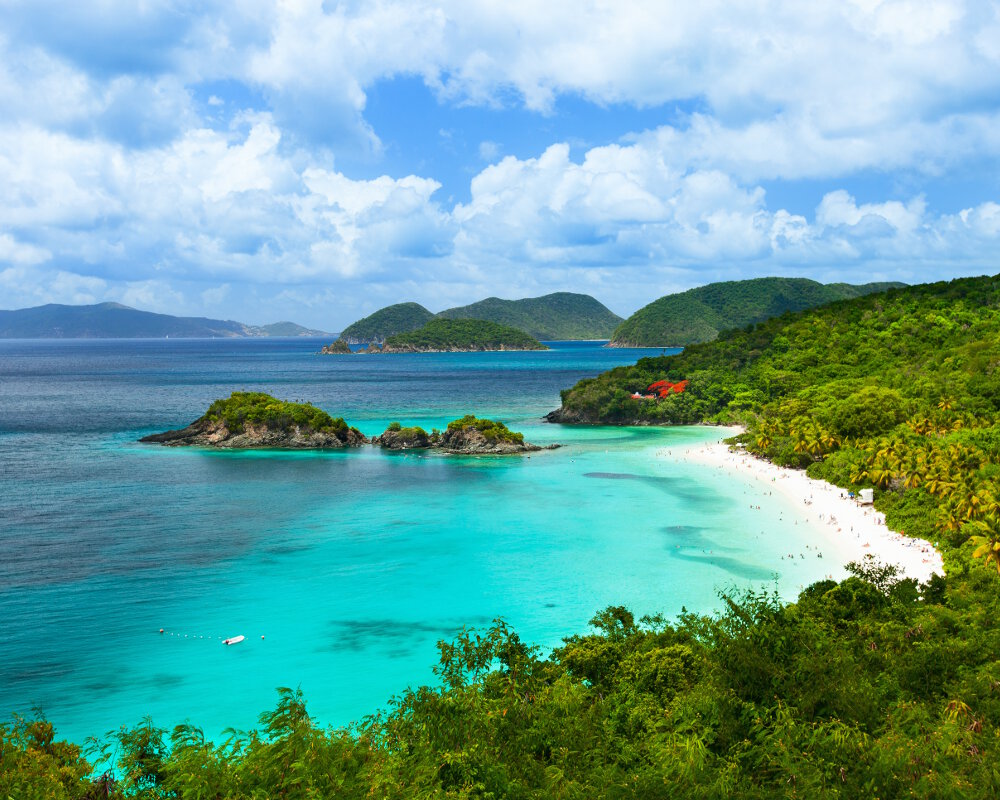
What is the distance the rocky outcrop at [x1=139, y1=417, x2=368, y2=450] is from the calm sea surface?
12.0 feet

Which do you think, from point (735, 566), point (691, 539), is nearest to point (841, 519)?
point (691, 539)

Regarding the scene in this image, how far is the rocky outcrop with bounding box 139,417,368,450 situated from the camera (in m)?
83.6

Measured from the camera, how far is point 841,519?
153 feet

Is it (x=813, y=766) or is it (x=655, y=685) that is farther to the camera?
(x=655, y=685)

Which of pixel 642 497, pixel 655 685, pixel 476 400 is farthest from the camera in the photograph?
pixel 476 400

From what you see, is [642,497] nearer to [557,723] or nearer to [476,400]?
[557,723]

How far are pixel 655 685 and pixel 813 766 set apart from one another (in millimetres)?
7347

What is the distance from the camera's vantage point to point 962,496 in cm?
3969

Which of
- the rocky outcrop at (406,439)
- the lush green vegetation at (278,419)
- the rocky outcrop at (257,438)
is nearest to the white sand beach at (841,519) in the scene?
the rocky outcrop at (406,439)

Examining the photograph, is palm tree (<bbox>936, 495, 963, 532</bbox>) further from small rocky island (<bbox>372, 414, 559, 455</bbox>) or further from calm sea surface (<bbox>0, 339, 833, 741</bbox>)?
small rocky island (<bbox>372, 414, 559, 455</bbox>)

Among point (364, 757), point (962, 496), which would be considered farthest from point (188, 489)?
point (962, 496)

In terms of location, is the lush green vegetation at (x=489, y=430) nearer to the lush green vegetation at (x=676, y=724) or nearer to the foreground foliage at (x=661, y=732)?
the lush green vegetation at (x=676, y=724)

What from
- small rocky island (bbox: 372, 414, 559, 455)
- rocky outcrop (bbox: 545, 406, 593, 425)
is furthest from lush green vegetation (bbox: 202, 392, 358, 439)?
rocky outcrop (bbox: 545, 406, 593, 425)

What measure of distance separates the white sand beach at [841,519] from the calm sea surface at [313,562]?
8.69ft
